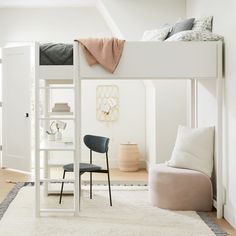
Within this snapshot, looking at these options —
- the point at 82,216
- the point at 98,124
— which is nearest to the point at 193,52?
the point at 82,216

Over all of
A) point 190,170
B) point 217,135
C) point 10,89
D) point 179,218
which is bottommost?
point 179,218

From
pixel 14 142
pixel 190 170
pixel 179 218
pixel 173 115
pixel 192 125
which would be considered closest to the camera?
pixel 179 218

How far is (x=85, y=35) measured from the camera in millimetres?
7094

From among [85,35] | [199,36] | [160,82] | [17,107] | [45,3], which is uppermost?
[45,3]

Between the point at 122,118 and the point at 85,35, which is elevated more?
the point at 85,35

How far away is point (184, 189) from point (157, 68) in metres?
1.19

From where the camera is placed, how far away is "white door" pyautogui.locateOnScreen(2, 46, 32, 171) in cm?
668

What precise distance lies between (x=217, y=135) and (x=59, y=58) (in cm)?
166

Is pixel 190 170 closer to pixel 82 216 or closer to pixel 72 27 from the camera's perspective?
pixel 82 216

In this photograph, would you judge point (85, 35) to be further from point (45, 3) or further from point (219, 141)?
point (219, 141)

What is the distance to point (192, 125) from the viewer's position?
521 cm

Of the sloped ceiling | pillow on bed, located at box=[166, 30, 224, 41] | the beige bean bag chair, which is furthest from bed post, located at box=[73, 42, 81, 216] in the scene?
the sloped ceiling

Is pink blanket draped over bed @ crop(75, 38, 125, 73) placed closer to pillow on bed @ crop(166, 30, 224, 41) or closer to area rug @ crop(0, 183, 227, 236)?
pillow on bed @ crop(166, 30, 224, 41)

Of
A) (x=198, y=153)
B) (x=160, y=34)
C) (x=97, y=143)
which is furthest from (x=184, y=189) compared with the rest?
(x=160, y=34)
